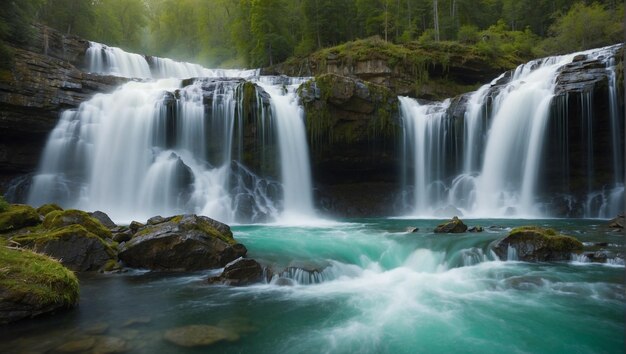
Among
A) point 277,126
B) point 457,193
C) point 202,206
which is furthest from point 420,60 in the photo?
point 202,206

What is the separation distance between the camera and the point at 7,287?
202 inches

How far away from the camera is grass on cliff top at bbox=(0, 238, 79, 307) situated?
5.21m

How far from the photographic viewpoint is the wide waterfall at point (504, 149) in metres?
18.6

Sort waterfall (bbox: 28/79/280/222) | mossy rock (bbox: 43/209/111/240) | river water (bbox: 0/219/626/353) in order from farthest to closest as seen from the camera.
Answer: waterfall (bbox: 28/79/280/222)
mossy rock (bbox: 43/209/111/240)
river water (bbox: 0/219/626/353)

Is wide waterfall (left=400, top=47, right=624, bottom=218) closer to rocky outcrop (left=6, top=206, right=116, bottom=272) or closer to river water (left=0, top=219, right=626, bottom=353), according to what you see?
river water (left=0, top=219, right=626, bottom=353)

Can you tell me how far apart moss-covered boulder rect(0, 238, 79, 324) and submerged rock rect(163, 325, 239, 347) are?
6.16 ft

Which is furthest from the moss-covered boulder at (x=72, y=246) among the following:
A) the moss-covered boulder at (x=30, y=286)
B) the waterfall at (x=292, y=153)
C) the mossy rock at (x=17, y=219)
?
the waterfall at (x=292, y=153)

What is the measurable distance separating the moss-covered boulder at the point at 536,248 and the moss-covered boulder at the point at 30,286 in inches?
360

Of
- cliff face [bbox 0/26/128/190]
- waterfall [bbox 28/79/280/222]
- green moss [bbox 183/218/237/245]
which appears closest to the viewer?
green moss [bbox 183/218/237/245]

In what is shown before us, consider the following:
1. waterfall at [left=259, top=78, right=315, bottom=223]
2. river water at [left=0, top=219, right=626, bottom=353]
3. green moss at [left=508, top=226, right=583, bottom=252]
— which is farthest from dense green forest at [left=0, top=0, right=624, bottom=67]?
green moss at [left=508, top=226, right=583, bottom=252]

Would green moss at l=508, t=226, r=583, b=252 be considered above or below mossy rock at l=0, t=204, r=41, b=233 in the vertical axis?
below

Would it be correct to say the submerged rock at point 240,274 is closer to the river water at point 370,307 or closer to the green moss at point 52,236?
the river water at point 370,307

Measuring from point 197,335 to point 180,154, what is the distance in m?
16.6

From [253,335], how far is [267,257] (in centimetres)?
422
